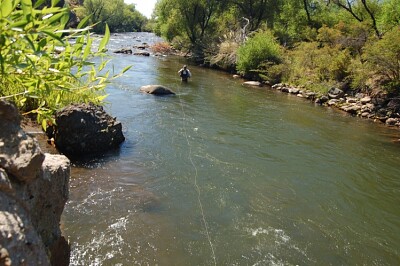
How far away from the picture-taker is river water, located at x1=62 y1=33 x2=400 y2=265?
5.99 m

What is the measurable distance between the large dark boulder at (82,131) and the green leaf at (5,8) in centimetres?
754

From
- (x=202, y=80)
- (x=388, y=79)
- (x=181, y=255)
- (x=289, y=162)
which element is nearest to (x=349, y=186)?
(x=289, y=162)

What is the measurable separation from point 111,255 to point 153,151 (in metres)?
4.93

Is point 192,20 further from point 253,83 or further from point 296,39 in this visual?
point 253,83

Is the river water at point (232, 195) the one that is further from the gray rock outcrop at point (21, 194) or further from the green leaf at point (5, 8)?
the green leaf at point (5, 8)

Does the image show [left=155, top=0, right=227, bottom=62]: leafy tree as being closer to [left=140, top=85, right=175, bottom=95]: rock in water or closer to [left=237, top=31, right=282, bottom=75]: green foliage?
[left=237, top=31, right=282, bottom=75]: green foliage

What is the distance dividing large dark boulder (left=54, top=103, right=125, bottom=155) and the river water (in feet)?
1.43

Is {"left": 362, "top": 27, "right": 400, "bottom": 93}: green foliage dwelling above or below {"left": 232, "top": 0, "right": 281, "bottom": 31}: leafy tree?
below

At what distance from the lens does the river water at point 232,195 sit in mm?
5988

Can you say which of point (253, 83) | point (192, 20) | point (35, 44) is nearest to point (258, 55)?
point (253, 83)

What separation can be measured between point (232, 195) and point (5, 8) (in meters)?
6.76

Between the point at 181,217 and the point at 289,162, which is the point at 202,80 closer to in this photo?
the point at 289,162

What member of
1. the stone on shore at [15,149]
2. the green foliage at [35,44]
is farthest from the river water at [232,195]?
the green foliage at [35,44]

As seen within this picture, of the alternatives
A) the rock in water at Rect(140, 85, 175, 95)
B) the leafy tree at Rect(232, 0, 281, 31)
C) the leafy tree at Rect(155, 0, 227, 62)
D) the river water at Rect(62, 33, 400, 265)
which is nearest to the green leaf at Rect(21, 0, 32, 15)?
the river water at Rect(62, 33, 400, 265)
